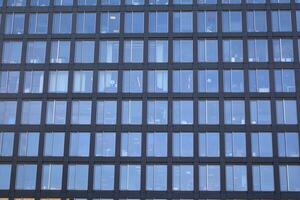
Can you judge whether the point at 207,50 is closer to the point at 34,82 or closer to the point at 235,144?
the point at 235,144

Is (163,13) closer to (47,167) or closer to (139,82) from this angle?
(139,82)

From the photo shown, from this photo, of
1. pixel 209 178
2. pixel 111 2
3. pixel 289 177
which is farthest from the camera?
pixel 111 2

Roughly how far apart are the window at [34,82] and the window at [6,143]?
4.90 m

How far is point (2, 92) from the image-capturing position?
58625 millimetres

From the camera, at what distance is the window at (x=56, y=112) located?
57281 mm

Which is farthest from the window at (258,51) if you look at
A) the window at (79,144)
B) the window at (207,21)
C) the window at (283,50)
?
the window at (79,144)

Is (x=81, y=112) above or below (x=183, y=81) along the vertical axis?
below

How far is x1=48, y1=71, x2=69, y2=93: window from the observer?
58.3m

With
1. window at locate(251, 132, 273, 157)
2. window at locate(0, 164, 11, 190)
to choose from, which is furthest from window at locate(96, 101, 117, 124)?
window at locate(251, 132, 273, 157)

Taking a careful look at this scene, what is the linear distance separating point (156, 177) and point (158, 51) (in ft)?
43.2

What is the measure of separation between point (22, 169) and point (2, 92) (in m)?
8.52

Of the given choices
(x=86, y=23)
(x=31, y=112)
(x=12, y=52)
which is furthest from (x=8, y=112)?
(x=86, y=23)

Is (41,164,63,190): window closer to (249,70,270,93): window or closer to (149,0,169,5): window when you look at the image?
(149,0,169,5): window

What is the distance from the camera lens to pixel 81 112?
2258 inches
